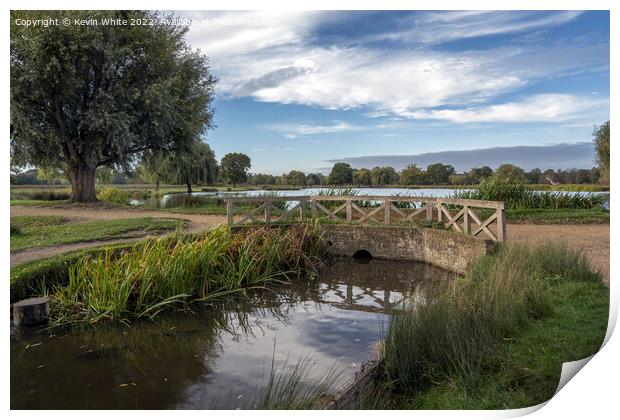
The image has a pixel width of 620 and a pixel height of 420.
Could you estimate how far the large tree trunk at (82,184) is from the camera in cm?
1359

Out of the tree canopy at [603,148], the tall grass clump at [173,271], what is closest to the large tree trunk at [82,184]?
the tall grass clump at [173,271]

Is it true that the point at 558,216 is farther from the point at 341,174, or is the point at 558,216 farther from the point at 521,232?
the point at 341,174

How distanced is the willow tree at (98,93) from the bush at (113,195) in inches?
207

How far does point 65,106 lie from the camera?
1048 cm

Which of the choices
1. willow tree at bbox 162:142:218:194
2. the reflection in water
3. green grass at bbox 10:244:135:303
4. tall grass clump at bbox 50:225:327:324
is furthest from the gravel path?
the reflection in water

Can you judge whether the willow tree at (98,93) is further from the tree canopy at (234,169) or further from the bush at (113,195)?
the bush at (113,195)

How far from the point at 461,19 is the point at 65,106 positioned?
908cm

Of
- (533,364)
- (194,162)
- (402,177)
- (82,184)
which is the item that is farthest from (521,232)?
(82,184)

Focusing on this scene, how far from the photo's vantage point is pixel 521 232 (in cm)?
1184

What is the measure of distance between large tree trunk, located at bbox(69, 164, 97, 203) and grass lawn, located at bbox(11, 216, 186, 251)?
240cm

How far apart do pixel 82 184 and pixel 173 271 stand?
8.61 m

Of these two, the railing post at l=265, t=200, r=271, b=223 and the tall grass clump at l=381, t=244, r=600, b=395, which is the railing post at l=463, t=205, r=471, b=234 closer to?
the tall grass clump at l=381, t=244, r=600, b=395

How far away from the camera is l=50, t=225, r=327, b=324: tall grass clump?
6418 mm
